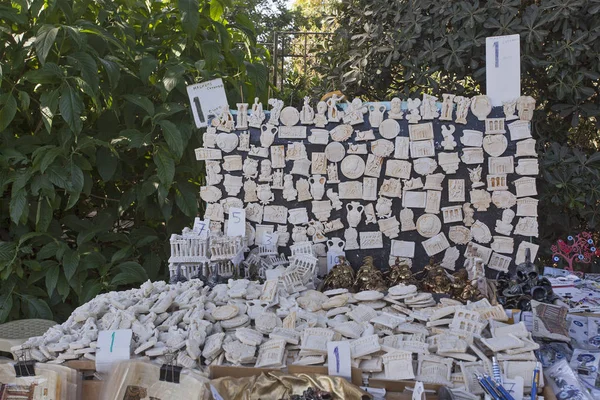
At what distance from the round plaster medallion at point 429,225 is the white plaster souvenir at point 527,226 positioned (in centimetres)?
38

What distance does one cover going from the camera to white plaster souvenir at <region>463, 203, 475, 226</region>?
123 inches

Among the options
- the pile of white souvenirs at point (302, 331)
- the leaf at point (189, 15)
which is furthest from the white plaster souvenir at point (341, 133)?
the leaf at point (189, 15)

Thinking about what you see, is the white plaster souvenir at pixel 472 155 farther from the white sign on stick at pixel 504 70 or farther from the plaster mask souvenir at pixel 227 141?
the plaster mask souvenir at pixel 227 141

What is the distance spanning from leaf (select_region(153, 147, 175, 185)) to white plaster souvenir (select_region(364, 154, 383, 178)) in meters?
1.16

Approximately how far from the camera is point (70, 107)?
3426 mm

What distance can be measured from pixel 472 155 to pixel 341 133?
2.15 feet

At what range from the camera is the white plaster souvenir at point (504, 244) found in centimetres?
308

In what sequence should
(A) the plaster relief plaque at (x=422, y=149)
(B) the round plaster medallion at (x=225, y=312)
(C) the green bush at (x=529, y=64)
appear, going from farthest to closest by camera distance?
(C) the green bush at (x=529, y=64) → (A) the plaster relief plaque at (x=422, y=149) → (B) the round plaster medallion at (x=225, y=312)

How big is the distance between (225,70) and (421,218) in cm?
192

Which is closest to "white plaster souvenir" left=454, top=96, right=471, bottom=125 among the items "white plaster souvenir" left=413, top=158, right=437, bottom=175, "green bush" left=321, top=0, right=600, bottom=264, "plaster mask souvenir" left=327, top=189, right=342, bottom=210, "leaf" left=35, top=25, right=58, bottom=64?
"white plaster souvenir" left=413, top=158, right=437, bottom=175

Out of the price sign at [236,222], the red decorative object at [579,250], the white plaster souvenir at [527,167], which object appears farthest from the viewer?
the red decorative object at [579,250]

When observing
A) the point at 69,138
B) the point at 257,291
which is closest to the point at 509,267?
the point at 257,291

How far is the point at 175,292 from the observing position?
2.72 metres

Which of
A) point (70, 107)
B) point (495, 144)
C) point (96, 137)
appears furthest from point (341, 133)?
point (96, 137)
